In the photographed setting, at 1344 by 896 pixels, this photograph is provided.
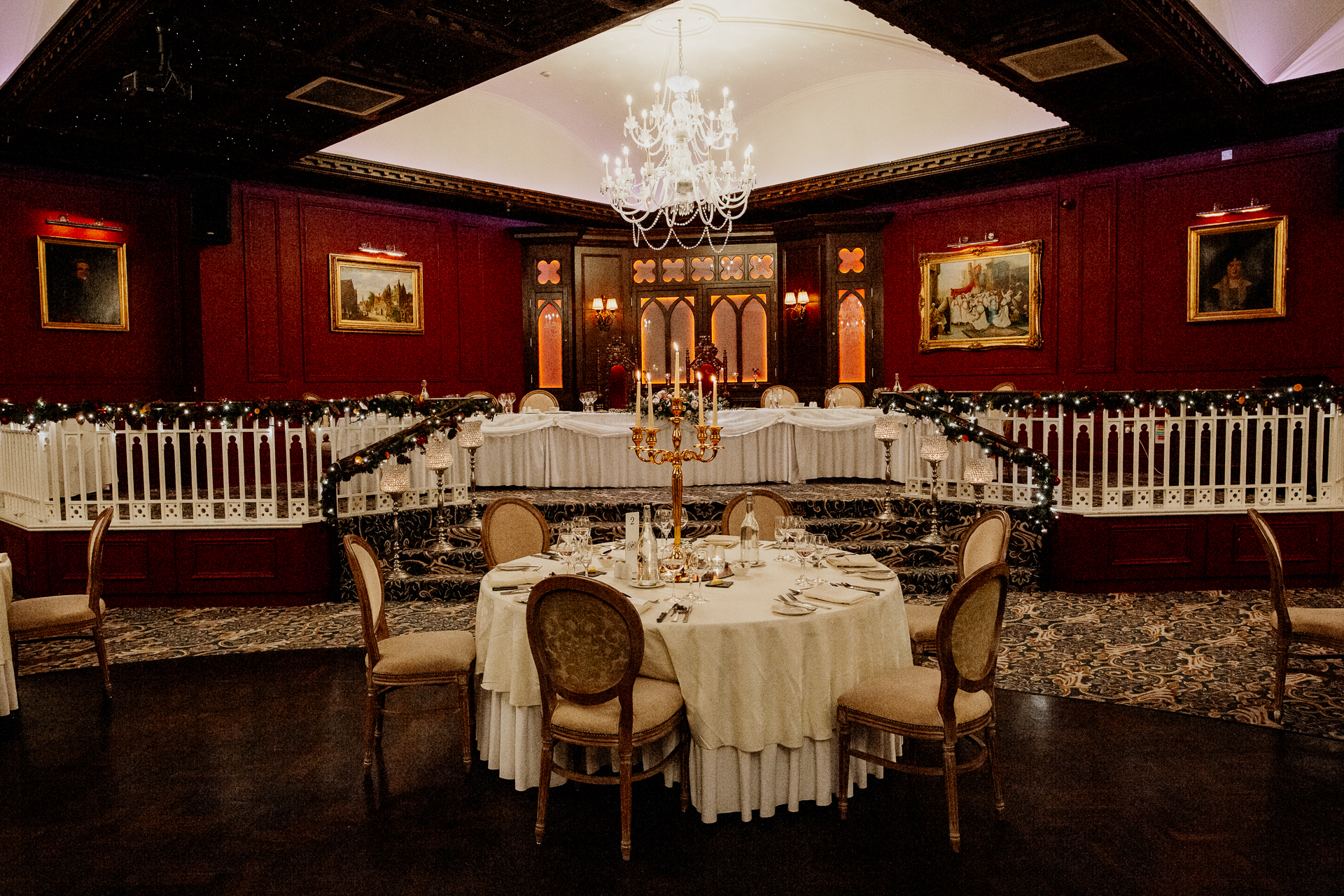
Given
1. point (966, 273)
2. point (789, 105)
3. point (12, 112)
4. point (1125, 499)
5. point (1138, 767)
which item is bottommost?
point (1138, 767)

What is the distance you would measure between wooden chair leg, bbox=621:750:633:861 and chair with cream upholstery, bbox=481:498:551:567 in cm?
175

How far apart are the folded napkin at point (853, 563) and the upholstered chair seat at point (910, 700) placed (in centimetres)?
60

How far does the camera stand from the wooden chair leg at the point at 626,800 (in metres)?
2.88

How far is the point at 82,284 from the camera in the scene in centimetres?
886

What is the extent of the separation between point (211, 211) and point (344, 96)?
3155mm

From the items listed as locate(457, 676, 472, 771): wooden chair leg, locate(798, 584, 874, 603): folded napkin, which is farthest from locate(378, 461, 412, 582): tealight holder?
locate(798, 584, 874, 603): folded napkin

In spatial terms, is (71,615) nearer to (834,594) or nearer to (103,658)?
(103,658)

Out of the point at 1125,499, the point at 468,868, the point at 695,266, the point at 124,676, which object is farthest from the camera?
the point at 695,266

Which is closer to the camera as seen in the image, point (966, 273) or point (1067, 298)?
point (1067, 298)

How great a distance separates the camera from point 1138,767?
11.7ft

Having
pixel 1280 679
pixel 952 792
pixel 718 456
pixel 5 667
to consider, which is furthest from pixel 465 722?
pixel 718 456

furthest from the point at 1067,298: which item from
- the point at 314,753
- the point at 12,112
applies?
the point at 12,112

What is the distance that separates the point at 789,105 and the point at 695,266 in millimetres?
2520

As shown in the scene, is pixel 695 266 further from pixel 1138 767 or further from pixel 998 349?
pixel 1138 767
